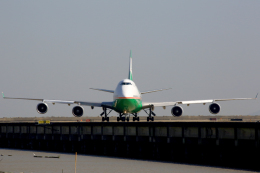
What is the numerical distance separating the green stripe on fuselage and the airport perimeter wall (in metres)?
5.80

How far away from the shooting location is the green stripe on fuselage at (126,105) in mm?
64062

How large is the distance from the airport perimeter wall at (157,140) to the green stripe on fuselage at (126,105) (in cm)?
580

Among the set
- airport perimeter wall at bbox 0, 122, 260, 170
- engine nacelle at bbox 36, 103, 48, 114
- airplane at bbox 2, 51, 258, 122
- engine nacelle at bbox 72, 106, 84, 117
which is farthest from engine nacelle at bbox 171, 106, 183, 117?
engine nacelle at bbox 36, 103, 48, 114

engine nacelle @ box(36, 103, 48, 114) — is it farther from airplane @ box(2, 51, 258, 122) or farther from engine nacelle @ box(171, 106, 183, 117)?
engine nacelle @ box(171, 106, 183, 117)

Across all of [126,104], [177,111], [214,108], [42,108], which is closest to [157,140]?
[126,104]

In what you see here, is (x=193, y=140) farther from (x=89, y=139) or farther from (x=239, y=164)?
(x=89, y=139)

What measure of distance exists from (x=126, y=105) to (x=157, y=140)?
39.4ft

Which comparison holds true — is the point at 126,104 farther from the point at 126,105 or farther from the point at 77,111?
the point at 77,111

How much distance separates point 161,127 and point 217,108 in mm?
21731

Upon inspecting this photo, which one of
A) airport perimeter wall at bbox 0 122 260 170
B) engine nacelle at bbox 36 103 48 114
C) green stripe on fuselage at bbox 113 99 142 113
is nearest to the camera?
airport perimeter wall at bbox 0 122 260 170

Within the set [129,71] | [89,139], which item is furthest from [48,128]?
[129,71]

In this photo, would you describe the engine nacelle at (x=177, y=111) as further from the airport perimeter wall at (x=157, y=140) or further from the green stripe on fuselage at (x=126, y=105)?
the airport perimeter wall at (x=157, y=140)

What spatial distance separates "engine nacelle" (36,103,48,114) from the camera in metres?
72.4

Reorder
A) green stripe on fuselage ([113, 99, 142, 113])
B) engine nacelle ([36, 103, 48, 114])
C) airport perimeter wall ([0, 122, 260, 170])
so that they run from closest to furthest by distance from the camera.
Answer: airport perimeter wall ([0, 122, 260, 170]), green stripe on fuselage ([113, 99, 142, 113]), engine nacelle ([36, 103, 48, 114])
